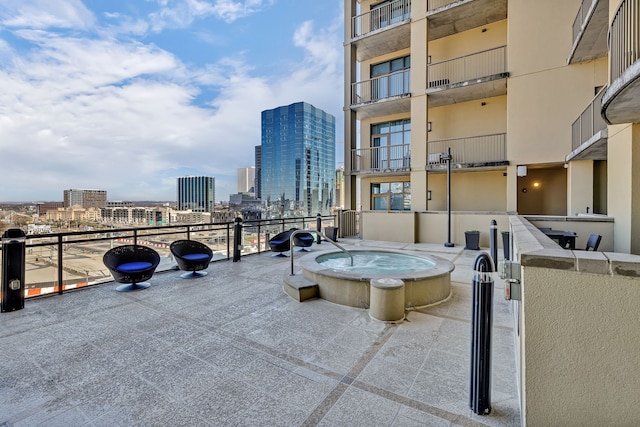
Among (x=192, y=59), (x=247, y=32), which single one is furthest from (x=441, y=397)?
(x=247, y=32)

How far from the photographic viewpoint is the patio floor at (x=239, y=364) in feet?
6.24

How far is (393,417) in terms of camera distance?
186 centimetres

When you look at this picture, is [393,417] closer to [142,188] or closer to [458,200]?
[458,200]

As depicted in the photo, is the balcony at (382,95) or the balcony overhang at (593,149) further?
the balcony at (382,95)

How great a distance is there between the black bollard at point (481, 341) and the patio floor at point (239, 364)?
10cm

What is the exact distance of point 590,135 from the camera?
287 inches

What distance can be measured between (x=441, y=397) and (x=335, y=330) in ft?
4.40

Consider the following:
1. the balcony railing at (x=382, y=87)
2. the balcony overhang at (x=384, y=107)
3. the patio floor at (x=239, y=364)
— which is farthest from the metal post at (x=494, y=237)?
the balcony railing at (x=382, y=87)

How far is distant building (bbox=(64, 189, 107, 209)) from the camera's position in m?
11.2

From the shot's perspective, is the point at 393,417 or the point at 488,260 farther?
the point at 488,260

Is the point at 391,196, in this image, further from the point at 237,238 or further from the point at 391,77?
the point at 237,238

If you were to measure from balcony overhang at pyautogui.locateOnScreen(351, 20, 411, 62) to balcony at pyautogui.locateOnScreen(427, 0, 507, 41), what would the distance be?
3.27 ft

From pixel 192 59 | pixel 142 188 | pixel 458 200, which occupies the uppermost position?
pixel 192 59

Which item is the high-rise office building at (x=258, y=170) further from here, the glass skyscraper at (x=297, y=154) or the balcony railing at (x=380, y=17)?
the balcony railing at (x=380, y=17)
